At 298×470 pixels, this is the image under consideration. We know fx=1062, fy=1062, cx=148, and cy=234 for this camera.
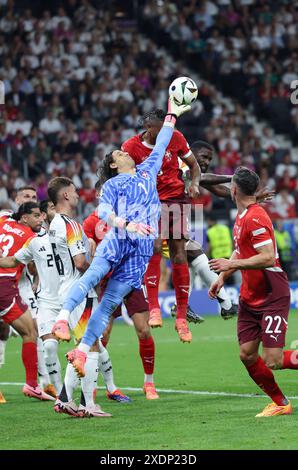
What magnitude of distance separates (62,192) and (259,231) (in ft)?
7.33

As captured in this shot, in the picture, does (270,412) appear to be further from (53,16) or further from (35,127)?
(53,16)

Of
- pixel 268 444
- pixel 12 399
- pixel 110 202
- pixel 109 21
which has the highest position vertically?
pixel 109 21

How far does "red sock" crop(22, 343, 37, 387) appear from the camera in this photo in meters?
12.1

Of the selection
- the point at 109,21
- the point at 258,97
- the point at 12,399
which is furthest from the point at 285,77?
the point at 12,399

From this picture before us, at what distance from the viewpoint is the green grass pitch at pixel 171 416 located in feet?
28.0

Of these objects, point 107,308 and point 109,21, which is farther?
point 109,21

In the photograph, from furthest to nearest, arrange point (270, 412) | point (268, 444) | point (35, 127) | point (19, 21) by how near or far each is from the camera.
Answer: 1. point (19, 21)
2. point (35, 127)
3. point (270, 412)
4. point (268, 444)

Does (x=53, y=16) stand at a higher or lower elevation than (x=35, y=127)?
higher

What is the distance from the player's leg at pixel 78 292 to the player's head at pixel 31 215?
2261mm

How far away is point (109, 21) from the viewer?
30719 mm

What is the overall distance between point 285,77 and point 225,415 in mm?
22167

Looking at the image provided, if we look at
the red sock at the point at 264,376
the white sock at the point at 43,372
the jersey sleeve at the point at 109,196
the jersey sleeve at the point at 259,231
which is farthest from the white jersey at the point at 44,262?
the red sock at the point at 264,376

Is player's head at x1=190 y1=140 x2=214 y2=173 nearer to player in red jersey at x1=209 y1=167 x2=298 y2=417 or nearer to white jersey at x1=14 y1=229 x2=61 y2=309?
white jersey at x1=14 y1=229 x2=61 y2=309

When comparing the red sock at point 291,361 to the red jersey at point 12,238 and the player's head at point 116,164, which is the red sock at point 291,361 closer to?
the player's head at point 116,164
